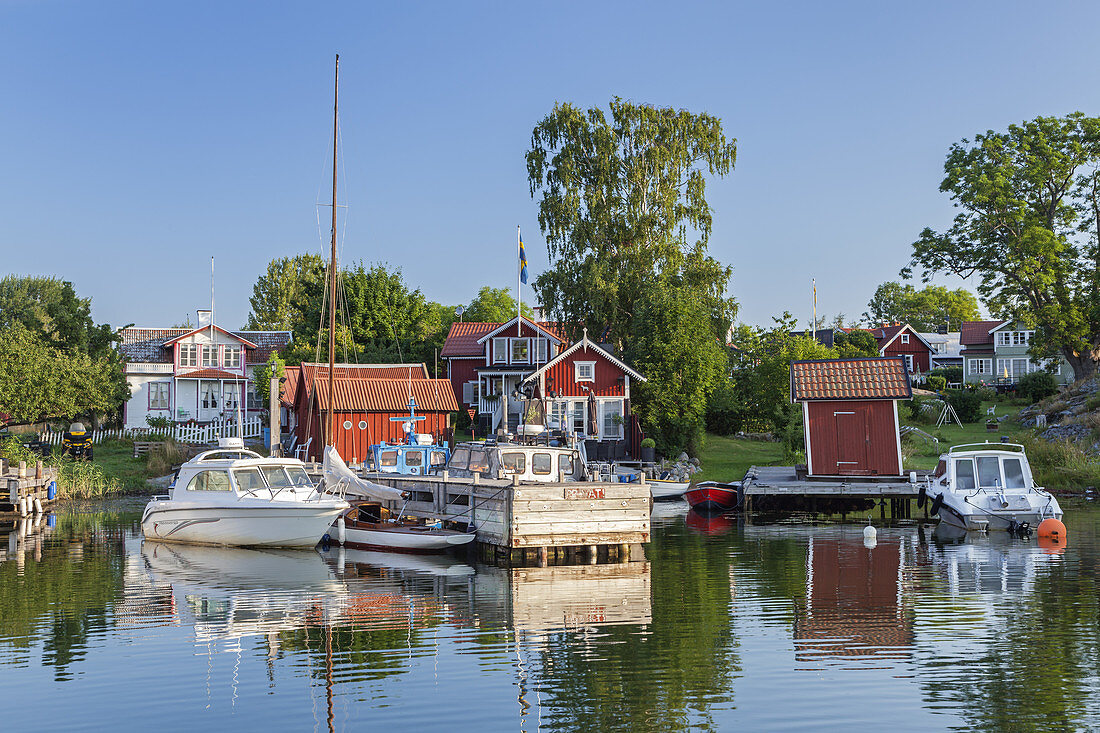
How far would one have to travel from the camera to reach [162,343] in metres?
62.3

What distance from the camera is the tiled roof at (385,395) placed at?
42844 millimetres

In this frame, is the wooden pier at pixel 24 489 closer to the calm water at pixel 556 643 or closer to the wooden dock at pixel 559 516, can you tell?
the calm water at pixel 556 643

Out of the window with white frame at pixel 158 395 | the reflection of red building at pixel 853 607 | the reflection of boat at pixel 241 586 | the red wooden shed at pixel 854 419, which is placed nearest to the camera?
the reflection of red building at pixel 853 607

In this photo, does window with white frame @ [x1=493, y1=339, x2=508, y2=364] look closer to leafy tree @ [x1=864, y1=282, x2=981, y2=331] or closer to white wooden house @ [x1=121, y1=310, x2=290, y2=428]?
white wooden house @ [x1=121, y1=310, x2=290, y2=428]

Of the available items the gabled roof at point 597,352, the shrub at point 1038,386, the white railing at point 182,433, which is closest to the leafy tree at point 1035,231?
the shrub at point 1038,386

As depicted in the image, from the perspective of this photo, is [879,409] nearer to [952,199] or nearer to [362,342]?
[952,199]

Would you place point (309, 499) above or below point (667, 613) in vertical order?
above

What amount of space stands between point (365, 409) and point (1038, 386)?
136ft

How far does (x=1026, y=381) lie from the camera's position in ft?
203

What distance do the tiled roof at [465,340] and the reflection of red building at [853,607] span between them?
38.4 metres

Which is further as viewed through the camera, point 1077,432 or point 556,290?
point 556,290

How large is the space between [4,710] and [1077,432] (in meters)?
44.8

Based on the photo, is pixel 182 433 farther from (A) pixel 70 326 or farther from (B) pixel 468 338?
(B) pixel 468 338

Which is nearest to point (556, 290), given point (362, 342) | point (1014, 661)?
point (362, 342)
